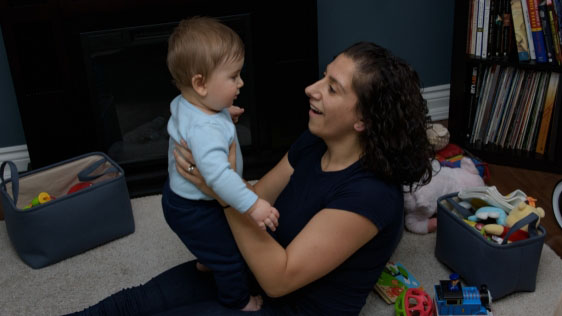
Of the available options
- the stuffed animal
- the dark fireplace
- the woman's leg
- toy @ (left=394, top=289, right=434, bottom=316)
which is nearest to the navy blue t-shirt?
the woman's leg

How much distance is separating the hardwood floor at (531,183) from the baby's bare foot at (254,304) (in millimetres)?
1294

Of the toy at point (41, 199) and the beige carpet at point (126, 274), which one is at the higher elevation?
the toy at point (41, 199)

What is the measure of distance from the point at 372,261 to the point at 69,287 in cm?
117

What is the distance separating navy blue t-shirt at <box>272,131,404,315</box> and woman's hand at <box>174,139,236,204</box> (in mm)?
211

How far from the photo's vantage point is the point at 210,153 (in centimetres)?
134

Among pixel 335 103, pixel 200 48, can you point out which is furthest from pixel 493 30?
pixel 200 48

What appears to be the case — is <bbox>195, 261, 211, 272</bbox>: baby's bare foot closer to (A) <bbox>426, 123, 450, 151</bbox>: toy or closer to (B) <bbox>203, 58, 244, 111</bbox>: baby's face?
(B) <bbox>203, 58, 244, 111</bbox>: baby's face

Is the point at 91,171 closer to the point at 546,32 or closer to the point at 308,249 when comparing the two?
the point at 308,249

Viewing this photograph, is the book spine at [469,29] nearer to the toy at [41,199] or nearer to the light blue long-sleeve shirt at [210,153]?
the light blue long-sleeve shirt at [210,153]

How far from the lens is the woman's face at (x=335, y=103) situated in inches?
56.9

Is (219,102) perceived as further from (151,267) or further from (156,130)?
(156,130)

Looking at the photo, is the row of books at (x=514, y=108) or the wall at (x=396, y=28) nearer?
the row of books at (x=514, y=108)

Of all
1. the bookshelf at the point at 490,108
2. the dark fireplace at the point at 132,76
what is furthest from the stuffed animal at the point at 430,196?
the dark fireplace at the point at 132,76

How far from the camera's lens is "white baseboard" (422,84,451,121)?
3209 millimetres
